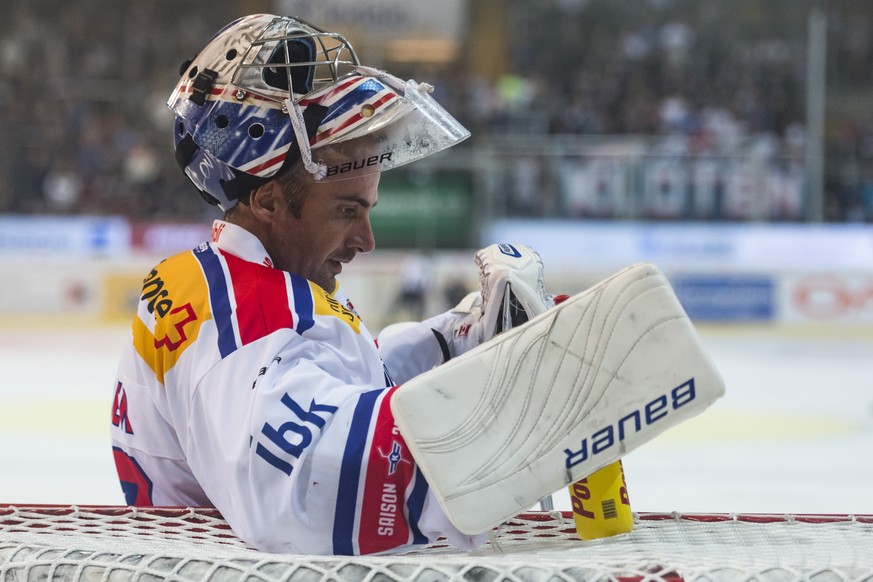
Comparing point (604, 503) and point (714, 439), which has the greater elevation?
point (604, 503)

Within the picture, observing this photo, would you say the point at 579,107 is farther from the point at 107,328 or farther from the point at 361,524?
the point at 361,524

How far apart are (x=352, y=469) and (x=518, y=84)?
12.5 m

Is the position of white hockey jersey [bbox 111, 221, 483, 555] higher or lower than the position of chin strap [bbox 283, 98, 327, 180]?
lower

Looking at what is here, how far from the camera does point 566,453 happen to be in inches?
37.4

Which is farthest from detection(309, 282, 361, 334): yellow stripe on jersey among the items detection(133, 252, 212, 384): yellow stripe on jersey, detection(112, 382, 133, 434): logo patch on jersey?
detection(112, 382, 133, 434): logo patch on jersey

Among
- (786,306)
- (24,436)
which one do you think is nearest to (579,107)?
(786,306)

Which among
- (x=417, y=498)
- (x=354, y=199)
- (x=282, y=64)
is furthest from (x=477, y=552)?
(x=282, y=64)

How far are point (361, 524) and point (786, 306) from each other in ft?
32.0

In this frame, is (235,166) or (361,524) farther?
(235,166)

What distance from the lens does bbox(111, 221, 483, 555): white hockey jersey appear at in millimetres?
1065

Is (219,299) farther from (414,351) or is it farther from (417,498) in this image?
(414,351)

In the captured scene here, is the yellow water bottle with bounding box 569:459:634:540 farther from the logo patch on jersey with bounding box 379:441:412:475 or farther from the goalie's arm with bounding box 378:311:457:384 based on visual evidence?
the goalie's arm with bounding box 378:311:457:384

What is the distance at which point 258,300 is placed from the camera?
120 centimetres

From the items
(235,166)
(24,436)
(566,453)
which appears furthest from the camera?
(24,436)
